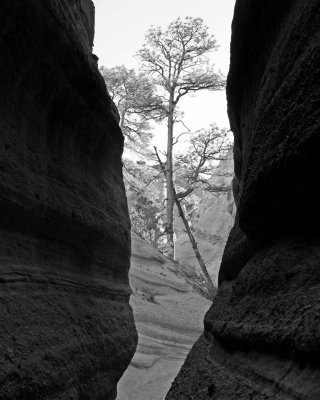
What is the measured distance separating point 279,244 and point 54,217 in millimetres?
1580

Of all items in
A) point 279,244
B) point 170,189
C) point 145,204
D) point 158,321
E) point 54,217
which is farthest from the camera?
point 145,204

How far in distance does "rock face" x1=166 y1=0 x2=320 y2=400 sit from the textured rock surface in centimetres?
340

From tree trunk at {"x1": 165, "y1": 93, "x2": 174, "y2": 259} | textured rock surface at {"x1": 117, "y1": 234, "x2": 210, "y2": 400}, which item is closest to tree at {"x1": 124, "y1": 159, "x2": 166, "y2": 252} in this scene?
tree trunk at {"x1": 165, "y1": 93, "x2": 174, "y2": 259}

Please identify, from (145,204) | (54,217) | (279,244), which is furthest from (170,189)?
(279,244)

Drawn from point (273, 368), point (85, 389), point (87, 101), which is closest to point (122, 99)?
point (87, 101)

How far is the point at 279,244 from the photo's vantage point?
242 centimetres

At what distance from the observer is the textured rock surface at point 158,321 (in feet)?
20.3

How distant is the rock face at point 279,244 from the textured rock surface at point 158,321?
11.1 feet

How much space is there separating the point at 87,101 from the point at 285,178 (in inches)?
81.0

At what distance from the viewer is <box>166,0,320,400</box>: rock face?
1.66m

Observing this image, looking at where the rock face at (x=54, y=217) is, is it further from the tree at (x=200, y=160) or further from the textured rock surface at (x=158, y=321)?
the tree at (x=200, y=160)

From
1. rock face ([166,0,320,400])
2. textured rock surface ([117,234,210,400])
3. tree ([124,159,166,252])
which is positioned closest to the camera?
rock face ([166,0,320,400])

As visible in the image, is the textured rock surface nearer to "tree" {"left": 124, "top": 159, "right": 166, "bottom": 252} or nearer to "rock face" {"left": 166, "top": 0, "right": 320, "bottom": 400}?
"rock face" {"left": 166, "top": 0, "right": 320, "bottom": 400}

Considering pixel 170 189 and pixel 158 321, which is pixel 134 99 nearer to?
pixel 170 189
